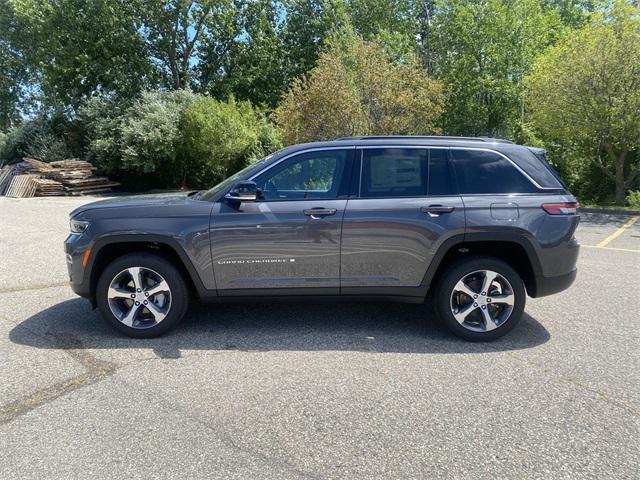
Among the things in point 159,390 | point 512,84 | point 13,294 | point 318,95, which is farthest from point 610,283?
point 512,84

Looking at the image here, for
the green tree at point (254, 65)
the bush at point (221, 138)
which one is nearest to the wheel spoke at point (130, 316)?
the bush at point (221, 138)

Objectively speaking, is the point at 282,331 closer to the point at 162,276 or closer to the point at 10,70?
the point at 162,276

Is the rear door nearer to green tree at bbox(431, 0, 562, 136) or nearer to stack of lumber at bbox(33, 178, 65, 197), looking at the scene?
stack of lumber at bbox(33, 178, 65, 197)

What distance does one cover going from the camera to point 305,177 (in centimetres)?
433

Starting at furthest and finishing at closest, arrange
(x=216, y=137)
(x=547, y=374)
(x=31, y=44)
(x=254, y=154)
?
(x=31, y=44)
(x=254, y=154)
(x=216, y=137)
(x=547, y=374)

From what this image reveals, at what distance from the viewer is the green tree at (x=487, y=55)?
22.9 m

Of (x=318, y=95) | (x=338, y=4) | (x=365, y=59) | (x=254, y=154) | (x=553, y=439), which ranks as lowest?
(x=553, y=439)

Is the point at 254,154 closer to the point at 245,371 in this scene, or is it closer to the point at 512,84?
the point at 512,84

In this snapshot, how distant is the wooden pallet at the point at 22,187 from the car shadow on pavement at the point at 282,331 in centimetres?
1790

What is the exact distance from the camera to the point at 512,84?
22984mm

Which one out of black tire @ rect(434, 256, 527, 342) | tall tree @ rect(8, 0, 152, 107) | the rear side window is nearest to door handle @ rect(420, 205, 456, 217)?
the rear side window

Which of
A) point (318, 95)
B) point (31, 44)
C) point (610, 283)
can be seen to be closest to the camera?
point (610, 283)

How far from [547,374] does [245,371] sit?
232cm

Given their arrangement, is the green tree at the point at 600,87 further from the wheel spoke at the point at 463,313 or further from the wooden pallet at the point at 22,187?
the wooden pallet at the point at 22,187
